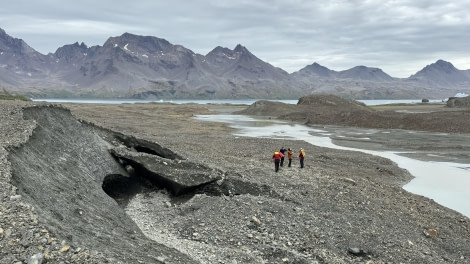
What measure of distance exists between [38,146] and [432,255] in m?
18.5

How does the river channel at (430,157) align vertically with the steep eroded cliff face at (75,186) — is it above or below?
below

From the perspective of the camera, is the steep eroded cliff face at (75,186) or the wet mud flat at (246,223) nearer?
the wet mud flat at (246,223)

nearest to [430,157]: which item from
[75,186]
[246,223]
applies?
[246,223]

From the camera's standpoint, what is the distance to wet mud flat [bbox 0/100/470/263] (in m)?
10.7

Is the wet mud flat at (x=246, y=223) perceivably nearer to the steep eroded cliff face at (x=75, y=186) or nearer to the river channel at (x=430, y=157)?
the steep eroded cliff face at (x=75, y=186)

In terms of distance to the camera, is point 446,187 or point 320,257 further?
point 446,187

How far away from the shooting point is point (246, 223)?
Result: 17484mm

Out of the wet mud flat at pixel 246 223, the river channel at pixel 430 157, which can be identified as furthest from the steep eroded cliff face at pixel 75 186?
the river channel at pixel 430 157

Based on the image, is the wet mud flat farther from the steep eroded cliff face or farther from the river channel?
the river channel

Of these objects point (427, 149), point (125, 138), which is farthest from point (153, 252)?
point (427, 149)

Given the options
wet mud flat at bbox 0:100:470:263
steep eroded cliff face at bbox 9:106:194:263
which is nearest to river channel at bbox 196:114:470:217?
wet mud flat at bbox 0:100:470:263

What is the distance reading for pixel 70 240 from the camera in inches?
406

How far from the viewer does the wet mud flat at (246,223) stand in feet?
35.1

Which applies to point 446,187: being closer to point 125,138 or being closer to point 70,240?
point 125,138
